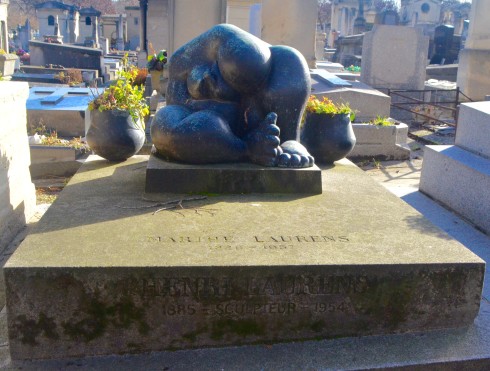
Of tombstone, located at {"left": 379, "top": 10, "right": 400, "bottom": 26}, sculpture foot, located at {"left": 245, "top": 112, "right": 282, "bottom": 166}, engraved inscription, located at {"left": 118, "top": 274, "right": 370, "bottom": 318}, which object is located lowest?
engraved inscription, located at {"left": 118, "top": 274, "right": 370, "bottom": 318}

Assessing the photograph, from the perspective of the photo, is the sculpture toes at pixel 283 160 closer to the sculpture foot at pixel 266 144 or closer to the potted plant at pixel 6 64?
the sculpture foot at pixel 266 144

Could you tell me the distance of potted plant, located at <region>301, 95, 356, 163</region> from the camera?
447 cm

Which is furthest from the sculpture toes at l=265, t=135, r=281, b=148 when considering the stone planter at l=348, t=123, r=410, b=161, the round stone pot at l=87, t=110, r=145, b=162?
the stone planter at l=348, t=123, r=410, b=161

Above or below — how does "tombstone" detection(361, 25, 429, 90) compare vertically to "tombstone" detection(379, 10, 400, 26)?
below

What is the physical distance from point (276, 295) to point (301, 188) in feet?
4.12

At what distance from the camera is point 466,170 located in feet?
15.5

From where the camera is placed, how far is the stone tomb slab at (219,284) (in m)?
2.44

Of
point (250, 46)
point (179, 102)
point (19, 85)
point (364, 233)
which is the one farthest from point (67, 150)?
point (364, 233)

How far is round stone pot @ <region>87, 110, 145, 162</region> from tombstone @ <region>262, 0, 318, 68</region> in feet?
29.2

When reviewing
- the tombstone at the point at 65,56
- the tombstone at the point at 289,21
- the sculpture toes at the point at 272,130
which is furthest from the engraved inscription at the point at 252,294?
the tombstone at the point at 65,56

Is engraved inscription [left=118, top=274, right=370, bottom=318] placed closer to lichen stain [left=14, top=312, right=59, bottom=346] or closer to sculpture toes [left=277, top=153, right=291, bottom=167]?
lichen stain [left=14, top=312, right=59, bottom=346]

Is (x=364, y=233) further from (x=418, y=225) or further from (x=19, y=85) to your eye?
(x=19, y=85)

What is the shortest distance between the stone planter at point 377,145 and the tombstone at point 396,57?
505 centimetres

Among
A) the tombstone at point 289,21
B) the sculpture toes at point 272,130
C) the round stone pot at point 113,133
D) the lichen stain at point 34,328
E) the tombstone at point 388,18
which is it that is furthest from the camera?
the tombstone at point 388,18
